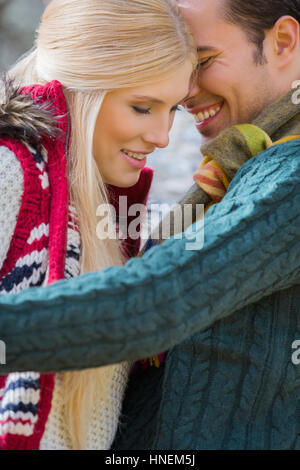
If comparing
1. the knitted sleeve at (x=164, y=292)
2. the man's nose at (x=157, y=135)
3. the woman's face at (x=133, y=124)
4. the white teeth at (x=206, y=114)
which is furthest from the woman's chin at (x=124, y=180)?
the knitted sleeve at (x=164, y=292)

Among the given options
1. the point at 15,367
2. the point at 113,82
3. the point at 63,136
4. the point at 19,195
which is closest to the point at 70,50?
the point at 113,82

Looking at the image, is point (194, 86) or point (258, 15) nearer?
point (258, 15)

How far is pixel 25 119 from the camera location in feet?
4.19

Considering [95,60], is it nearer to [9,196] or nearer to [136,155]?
[136,155]

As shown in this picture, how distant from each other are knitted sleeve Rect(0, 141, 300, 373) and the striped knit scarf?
293 millimetres

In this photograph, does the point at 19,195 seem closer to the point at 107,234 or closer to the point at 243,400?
the point at 107,234

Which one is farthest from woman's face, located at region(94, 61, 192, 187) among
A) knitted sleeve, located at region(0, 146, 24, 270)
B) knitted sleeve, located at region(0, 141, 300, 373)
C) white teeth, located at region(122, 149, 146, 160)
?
knitted sleeve, located at region(0, 141, 300, 373)

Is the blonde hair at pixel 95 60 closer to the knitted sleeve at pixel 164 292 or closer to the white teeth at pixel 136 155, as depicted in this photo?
the white teeth at pixel 136 155

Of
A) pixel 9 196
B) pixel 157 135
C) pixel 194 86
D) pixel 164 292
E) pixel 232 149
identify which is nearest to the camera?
pixel 164 292

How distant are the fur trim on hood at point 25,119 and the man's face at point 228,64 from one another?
1.71ft

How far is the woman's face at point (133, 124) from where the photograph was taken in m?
1.50

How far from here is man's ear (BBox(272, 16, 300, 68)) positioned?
1.59 meters

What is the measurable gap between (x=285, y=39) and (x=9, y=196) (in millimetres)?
889

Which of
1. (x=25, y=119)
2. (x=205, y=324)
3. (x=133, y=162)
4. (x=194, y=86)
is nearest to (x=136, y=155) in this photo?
(x=133, y=162)
